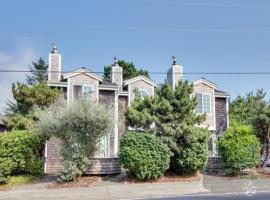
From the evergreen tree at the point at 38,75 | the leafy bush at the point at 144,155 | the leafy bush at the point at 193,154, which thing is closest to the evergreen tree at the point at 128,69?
the evergreen tree at the point at 38,75

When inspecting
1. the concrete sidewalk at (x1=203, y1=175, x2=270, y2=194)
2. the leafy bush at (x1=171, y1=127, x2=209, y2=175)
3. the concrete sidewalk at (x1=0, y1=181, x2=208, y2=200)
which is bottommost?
the concrete sidewalk at (x1=0, y1=181, x2=208, y2=200)

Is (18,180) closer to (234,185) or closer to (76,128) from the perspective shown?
(76,128)

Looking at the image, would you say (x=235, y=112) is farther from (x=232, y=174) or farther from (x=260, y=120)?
(x=232, y=174)

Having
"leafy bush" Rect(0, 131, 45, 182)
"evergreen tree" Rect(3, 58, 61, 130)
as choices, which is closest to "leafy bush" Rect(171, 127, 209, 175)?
"leafy bush" Rect(0, 131, 45, 182)

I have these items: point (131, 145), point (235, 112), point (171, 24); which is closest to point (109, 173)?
point (131, 145)

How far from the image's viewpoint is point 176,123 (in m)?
19.0

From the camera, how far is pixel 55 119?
17391 mm

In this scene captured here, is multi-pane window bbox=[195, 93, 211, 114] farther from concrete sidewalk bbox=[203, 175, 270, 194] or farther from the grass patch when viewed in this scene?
the grass patch

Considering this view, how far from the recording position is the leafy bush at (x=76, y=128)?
17.2 meters

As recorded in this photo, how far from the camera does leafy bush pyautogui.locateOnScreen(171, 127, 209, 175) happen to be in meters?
18.3

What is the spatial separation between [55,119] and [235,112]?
20256 mm

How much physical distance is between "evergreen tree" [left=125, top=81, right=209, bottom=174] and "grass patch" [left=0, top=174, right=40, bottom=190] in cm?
568

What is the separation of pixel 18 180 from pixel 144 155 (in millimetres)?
6348

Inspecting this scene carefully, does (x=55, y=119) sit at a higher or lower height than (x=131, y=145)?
higher
